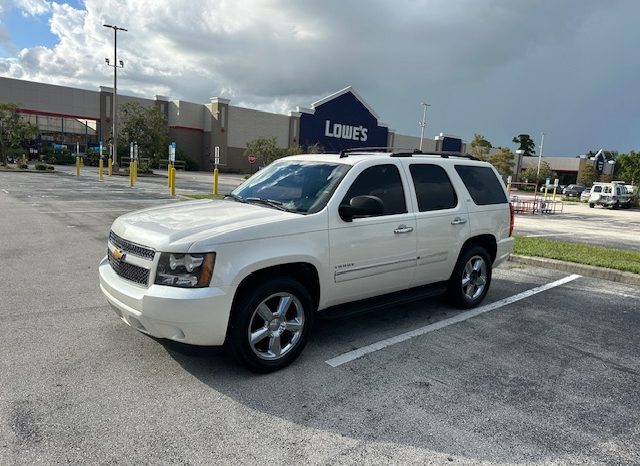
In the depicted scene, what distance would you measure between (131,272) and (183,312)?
70 centimetres

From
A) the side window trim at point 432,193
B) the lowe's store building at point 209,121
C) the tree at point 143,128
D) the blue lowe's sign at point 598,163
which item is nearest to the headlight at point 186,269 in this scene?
the side window trim at point 432,193

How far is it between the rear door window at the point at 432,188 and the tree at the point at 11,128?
37.8 meters

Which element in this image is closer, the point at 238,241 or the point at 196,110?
the point at 238,241

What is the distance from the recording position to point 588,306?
6.37 meters

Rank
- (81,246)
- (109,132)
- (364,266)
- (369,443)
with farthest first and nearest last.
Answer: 1. (109,132)
2. (81,246)
3. (364,266)
4. (369,443)

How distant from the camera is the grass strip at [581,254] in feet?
27.4

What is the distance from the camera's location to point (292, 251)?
3.89 m

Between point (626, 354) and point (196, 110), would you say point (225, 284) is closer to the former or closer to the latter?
point (626, 354)

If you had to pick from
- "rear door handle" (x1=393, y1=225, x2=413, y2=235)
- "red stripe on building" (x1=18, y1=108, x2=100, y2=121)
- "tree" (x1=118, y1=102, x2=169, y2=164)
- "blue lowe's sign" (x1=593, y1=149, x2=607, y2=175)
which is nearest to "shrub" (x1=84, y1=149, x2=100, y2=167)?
"red stripe on building" (x1=18, y1=108, x2=100, y2=121)

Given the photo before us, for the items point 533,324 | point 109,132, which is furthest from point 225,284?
point 109,132

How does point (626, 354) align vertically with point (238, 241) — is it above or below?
below

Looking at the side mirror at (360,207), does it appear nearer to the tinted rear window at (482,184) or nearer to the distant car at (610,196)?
the tinted rear window at (482,184)

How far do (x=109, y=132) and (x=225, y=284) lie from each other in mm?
52084

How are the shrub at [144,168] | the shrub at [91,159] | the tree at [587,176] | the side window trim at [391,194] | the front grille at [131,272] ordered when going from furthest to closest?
the tree at [587,176] → the shrub at [91,159] → the shrub at [144,168] → the side window trim at [391,194] → the front grille at [131,272]
